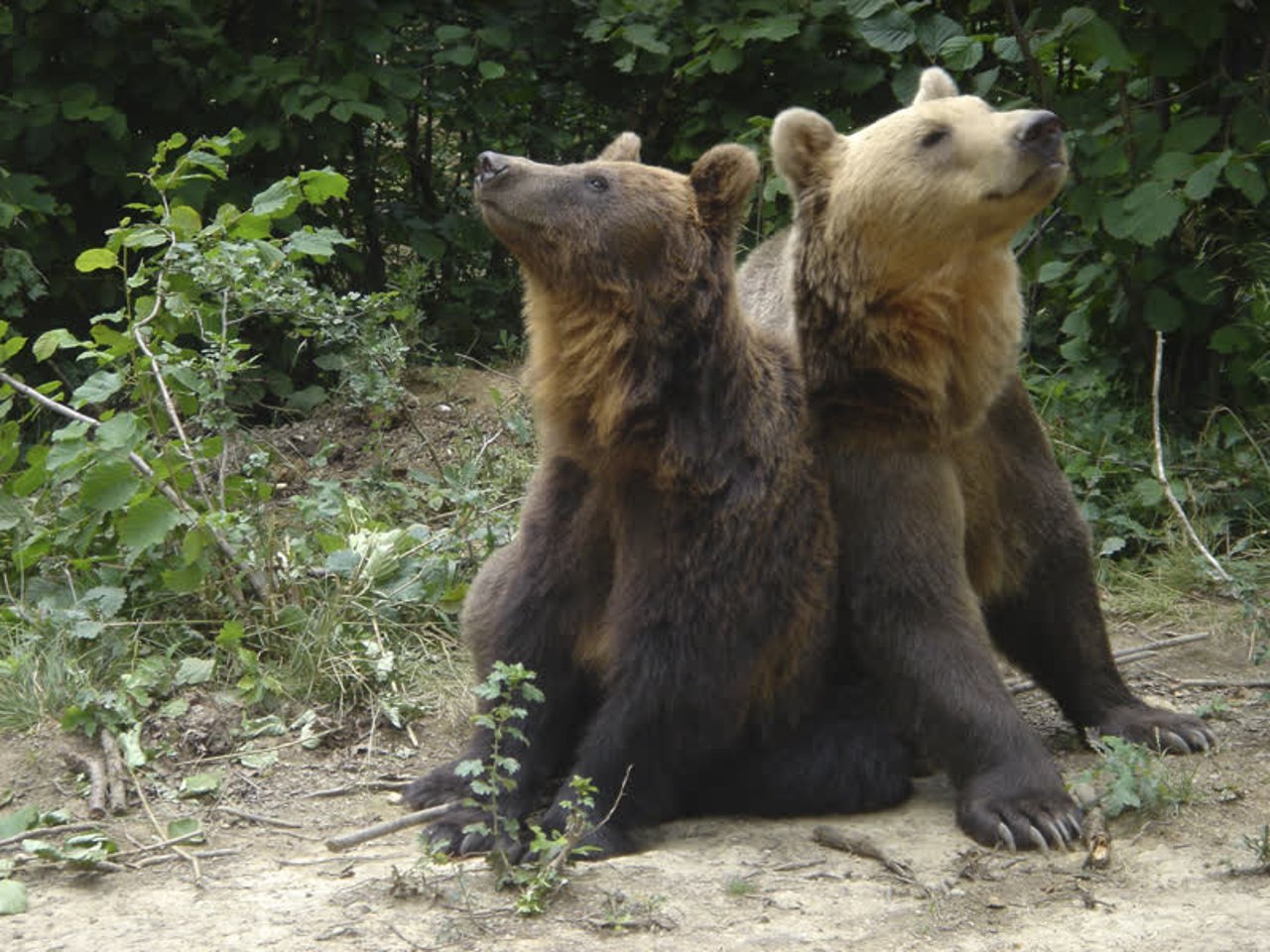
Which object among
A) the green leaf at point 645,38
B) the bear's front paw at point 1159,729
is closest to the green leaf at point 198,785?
the bear's front paw at point 1159,729

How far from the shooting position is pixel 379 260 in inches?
401

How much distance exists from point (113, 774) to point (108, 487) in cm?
109

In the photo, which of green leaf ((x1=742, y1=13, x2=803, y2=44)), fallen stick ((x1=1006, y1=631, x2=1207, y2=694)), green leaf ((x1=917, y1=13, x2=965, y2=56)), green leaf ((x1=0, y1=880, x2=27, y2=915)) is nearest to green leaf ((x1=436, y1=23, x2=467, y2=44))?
green leaf ((x1=742, y1=13, x2=803, y2=44))

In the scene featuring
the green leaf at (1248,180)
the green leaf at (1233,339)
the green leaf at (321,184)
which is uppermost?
the green leaf at (321,184)

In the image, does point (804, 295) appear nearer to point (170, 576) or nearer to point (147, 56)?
point (170, 576)

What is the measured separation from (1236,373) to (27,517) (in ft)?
16.4

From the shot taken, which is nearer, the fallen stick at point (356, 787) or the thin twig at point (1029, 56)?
the fallen stick at point (356, 787)

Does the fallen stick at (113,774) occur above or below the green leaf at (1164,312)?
below

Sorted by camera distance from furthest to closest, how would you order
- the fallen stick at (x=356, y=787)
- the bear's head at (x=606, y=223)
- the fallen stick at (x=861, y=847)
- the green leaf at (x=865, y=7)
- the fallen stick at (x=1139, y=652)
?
the green leaf at (x=865, y=7), the fallen stick at (x=1139, y=652), the fallen stick at (x=356, y=787), the bear's head at (x=606, y=223), the fallen stick at (x=861, y=847)

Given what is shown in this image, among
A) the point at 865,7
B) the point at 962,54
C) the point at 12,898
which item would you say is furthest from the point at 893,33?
the point at 12,898

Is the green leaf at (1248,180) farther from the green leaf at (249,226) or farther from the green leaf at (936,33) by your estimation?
the green leaf at (249,226)

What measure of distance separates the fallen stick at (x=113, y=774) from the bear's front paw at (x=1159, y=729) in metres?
3.05

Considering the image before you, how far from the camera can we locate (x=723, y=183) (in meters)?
5.05

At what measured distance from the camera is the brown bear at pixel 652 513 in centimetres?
494
